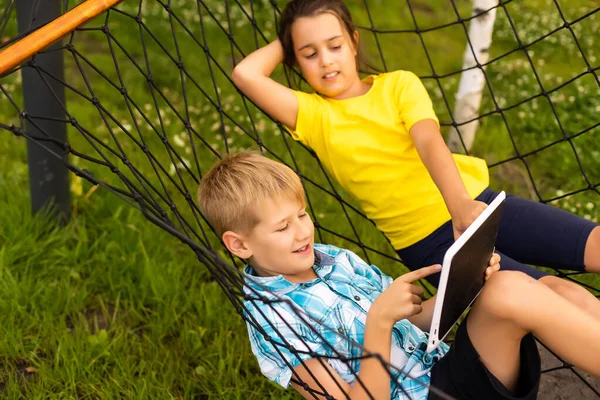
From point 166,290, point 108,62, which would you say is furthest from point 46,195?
point 108,62

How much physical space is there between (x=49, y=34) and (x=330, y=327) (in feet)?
2.39

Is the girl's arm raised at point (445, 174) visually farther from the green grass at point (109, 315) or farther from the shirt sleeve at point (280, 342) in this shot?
the green grass at point (109, 315)

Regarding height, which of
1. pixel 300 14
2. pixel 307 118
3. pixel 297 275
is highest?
pixel 300 14

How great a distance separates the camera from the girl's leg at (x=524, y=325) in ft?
4.17

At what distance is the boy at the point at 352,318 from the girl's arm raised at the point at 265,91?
30 centimetres

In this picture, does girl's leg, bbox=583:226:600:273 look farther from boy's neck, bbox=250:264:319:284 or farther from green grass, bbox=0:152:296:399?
green grass, bbox=0:152:296:399

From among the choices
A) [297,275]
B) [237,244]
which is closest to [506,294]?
[297,275]

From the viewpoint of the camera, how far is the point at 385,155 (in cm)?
176

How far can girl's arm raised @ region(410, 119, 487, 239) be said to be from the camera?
1.54 metres

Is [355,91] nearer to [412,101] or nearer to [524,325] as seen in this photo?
[412,101]

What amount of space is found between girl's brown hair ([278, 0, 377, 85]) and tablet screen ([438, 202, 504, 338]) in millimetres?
684

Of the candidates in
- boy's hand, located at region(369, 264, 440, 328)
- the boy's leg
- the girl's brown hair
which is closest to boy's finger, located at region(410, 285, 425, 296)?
boy's hand, located at region(369, 264, 440, 328)

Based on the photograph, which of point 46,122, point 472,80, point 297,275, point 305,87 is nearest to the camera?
point 297,275

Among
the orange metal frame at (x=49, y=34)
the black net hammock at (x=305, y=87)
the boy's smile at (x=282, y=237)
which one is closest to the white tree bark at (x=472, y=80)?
the black net hammock at (x=305, y=87)
